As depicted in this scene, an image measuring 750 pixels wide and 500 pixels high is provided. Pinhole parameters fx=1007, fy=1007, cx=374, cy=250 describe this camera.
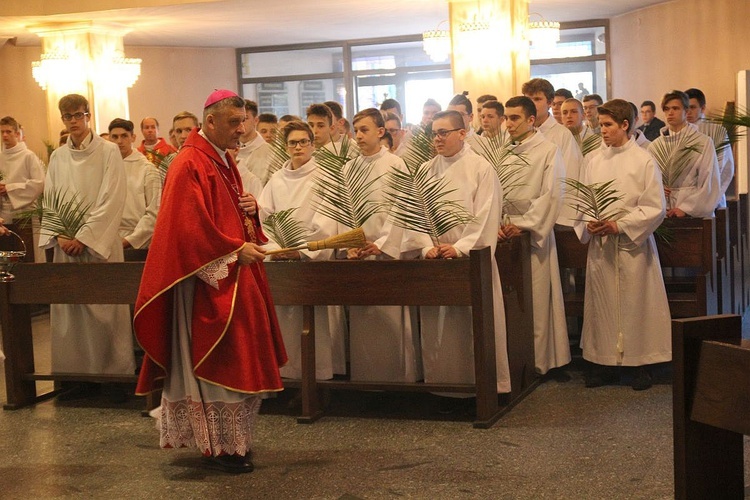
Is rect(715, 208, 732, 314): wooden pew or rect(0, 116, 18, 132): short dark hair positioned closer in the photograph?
rect(715, 208, 732, 314): wooden pew

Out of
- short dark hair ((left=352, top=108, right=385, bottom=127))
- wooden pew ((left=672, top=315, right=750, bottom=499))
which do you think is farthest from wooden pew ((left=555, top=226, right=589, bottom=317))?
wooden pew ((left=672, top=315, right=750, bottom=499))

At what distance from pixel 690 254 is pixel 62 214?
3928mm

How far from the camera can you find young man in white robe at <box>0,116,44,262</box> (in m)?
10.2

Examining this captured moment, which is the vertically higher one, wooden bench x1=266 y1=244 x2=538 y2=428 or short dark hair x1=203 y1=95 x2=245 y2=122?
short dark hair x1=203 y1=95 x2=245 y2=122

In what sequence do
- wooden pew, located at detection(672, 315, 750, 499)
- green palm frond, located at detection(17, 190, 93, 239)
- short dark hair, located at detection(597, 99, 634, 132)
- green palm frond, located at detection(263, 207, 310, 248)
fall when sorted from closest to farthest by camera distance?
1. wooden pew, located at detection(672, 315, 750, 499)
2. green palm frond, located at detection(263, 207, 310, 248)
3. short dark hair, located at detection(597, 99, 634, 132)
4. green palm frond, located at detection(17, 190, 93, 239)

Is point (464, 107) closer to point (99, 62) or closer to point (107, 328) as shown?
point (107, 328)

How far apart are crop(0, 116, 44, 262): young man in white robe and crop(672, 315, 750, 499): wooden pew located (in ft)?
28.3

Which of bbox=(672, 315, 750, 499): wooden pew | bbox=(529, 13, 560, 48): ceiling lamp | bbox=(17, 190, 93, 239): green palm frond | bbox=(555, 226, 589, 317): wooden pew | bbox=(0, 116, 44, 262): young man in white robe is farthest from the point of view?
bbox=(529, 13, 560, 48): ceiling lamp

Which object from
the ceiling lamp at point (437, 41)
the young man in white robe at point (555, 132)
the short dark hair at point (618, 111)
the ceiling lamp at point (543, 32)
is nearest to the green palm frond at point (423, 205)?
the short dark hair at point (618, 111)

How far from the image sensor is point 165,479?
15.1 ft

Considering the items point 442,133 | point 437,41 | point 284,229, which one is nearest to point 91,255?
point 284,229

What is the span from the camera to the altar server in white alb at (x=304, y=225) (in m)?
5.93

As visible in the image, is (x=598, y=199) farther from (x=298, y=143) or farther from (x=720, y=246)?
(x=298, y=143)

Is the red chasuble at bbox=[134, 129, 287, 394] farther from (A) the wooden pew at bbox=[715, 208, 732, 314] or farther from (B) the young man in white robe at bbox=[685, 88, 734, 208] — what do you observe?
(B) the young man in white robe at bbox=[685, 88, 734, 208]
